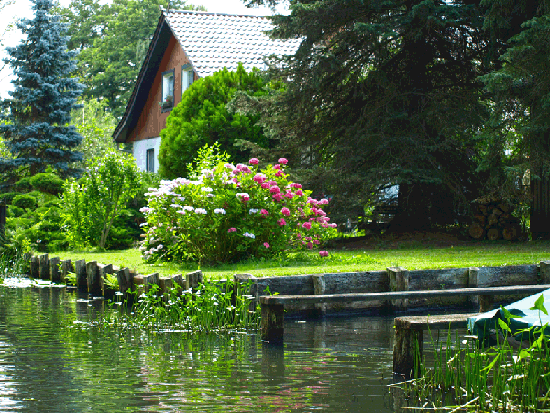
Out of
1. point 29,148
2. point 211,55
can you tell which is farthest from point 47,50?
point 211,55

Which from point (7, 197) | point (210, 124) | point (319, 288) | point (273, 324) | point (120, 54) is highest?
point (120, 54)

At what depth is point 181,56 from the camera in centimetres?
2964

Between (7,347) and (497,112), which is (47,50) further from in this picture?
(7,347)

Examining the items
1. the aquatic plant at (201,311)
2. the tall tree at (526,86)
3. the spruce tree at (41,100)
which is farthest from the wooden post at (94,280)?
the spruce tree at (41,100)

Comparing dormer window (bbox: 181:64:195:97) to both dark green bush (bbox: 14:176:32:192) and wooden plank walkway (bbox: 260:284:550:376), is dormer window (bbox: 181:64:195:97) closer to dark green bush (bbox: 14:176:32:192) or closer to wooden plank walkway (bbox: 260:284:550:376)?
dark green bush (bbox: 14:176:32:192)

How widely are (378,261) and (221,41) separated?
1677 cm

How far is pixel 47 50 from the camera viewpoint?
109 ft

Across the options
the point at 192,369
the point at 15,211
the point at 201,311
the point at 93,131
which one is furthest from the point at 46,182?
the point at 192,369

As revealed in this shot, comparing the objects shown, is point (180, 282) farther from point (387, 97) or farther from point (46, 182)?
point (46, 182)

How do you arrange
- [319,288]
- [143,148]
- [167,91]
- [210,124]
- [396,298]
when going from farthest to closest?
[143,148], [167,91], [210,124], [319,288], [396,298]

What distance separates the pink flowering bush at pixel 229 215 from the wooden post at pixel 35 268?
223 inches

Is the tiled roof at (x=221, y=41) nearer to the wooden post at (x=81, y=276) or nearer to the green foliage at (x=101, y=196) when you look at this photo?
the green foliage at (x=101, y=196)

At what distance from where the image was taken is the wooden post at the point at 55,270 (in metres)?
18.3

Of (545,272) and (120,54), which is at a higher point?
(120,54)
